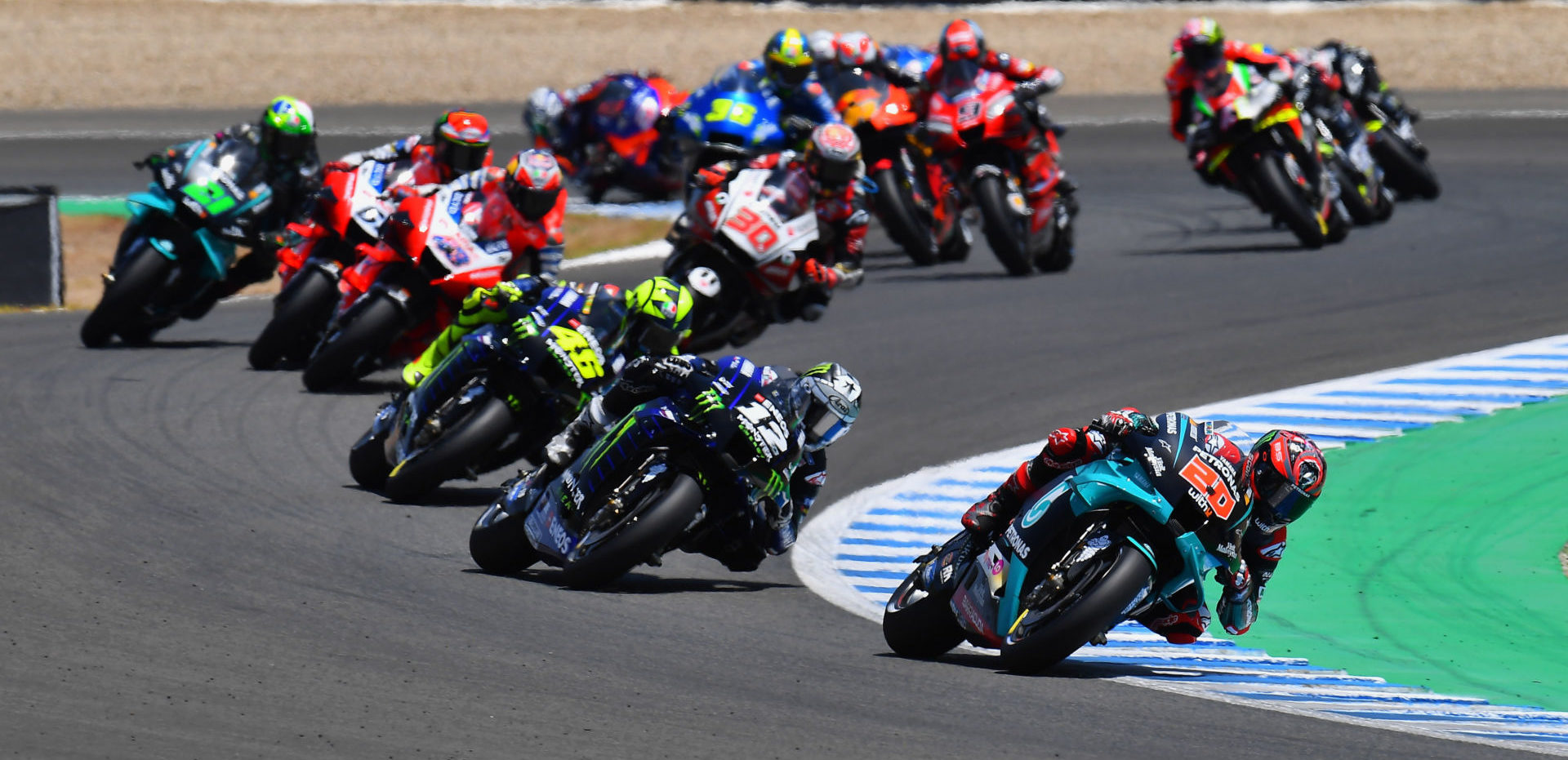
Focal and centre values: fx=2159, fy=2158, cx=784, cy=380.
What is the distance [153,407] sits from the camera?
42.7 feet

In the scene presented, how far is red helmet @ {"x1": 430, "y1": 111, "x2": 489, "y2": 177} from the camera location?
14.1 m

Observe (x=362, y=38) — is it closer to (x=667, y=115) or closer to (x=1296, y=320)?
(x=667, y=115)

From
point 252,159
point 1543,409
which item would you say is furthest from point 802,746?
point 252,159

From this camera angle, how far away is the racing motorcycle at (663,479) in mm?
8648

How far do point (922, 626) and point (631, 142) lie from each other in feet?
47.8

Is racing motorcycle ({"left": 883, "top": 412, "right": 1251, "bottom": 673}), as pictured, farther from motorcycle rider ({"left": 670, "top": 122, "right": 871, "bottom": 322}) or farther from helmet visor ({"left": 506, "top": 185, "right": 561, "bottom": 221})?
motorcycle rider ({"left": 670, "top": 122, "right": 871, "bottom": 322})

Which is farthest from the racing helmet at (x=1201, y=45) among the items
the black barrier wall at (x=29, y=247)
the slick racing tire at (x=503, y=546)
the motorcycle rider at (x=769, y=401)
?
the slick racing tire at (x=503, y=546)

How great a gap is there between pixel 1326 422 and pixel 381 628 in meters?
7.60

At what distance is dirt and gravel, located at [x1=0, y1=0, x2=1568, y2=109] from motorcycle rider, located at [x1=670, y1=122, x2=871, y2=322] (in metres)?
15.5

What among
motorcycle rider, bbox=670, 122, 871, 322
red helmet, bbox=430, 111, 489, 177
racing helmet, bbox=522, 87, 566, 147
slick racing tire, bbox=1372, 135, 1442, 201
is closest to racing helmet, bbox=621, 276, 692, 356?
motorcycle rider, bbox=670, 122, 871, 322

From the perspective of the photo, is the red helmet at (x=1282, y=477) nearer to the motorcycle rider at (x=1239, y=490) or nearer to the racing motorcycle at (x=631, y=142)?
the motorcycle rider at (x=1239, y=490)

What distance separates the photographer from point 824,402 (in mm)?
8922

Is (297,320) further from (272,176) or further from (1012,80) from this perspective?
(1012,80)

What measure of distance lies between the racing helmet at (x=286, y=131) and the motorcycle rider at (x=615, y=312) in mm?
3925
